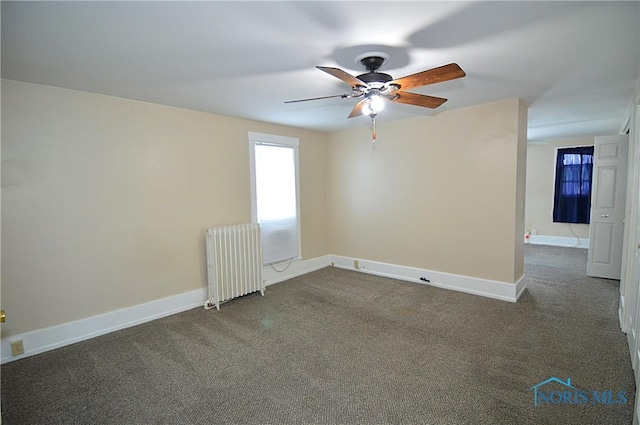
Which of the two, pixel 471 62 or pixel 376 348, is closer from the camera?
pixel 471 62

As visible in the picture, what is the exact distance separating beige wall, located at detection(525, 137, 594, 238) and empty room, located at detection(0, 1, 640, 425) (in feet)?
5.39

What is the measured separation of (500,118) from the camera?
11.7ft

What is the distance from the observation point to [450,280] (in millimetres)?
4121

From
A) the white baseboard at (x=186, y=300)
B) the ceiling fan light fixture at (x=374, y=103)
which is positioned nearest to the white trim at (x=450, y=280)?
the white baseboard at (x=186, y=300)

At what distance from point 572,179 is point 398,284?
5083 millimetres

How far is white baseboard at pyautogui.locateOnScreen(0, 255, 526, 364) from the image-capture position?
271 centimetres

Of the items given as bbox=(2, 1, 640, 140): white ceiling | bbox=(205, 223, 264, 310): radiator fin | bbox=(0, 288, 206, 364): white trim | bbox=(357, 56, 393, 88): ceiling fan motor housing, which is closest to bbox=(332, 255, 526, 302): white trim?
bbox=(205, 223, 264, 310): radiator fin

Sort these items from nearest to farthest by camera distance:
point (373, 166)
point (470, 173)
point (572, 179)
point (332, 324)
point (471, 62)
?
point (471, 62) → point (332, 324) → point (470, 173) → point (373, 166) → point (572, 179)

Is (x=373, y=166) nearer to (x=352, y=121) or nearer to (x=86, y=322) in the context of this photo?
(x=352, y=121)

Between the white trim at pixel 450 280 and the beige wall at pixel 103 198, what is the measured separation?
7.72 ft

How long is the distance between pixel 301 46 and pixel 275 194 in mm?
2701

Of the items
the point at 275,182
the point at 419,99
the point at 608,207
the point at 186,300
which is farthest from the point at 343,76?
the point at 608,207

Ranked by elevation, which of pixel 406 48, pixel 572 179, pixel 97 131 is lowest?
pixel 572 179

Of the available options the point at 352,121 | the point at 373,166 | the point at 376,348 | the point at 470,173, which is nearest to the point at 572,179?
the point at 470,173
